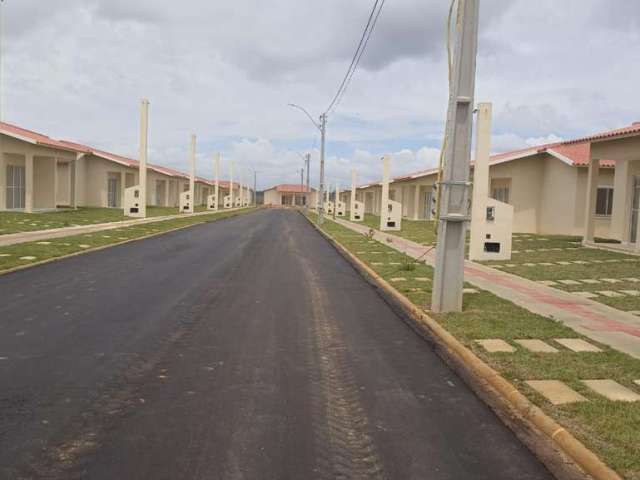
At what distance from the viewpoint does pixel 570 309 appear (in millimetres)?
9031

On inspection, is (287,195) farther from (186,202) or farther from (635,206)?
(635,206)

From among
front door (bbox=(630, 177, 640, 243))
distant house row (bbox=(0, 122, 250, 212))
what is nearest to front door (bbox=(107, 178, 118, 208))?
distant house row (bbox=(0, 122, 250, 212))

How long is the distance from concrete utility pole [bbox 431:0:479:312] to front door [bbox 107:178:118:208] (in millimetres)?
45166

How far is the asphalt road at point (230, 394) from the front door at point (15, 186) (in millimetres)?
27811

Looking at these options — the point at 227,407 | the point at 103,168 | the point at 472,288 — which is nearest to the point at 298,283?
the point at 472,288

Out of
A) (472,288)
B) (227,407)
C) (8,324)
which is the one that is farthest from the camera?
(472,288)

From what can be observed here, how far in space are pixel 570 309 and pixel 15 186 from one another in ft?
111

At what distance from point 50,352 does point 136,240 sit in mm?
15389

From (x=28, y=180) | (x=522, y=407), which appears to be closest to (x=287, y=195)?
(x=28, y=180)

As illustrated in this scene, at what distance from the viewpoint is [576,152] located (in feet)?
90.8

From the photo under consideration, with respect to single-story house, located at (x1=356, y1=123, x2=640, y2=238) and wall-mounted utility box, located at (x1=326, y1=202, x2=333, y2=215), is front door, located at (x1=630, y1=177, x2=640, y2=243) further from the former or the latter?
wall-mounted utility box, located at (x1=326, y1=202, x2=333, y2=215)

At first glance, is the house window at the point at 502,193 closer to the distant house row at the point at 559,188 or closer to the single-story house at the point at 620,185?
the distant house row at the point at 559,188

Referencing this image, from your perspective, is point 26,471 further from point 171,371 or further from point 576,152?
point 576,152

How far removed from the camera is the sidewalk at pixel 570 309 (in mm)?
7199
